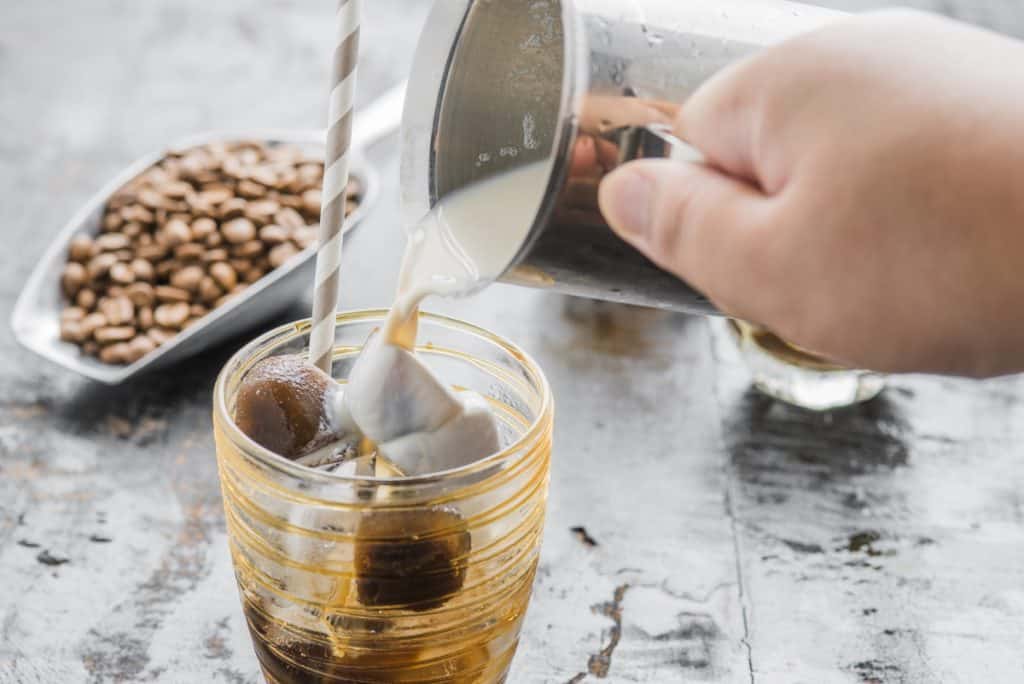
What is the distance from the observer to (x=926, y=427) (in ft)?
3.35

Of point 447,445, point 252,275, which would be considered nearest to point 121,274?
point 252,275

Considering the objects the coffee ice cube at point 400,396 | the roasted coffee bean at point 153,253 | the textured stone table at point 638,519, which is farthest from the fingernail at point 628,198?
the roasted coffee bean at point 153,253

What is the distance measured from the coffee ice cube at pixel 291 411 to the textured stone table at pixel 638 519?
7.6 inches

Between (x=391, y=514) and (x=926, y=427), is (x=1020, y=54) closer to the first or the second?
(x=391, y=514)

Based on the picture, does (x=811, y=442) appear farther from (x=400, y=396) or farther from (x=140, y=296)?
(x=140, y=296)

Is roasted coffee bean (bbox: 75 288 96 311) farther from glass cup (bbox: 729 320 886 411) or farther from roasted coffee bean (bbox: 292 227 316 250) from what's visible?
glass cup (bbox: 729 320 886 411)

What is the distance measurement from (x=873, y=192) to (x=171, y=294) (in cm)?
77

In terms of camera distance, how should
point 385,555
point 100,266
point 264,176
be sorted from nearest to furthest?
point 385,555 < point 100,266 < point 264,176

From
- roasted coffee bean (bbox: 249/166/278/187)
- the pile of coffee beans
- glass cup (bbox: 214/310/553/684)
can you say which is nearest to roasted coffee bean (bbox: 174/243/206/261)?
the pile of coffee beans

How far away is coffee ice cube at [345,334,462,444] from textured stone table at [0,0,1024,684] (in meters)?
0.23

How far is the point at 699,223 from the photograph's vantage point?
526 millimetres

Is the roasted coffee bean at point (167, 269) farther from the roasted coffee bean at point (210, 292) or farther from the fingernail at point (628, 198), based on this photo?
the fingernail at point (628, 198)

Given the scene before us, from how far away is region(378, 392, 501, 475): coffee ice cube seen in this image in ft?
2.03

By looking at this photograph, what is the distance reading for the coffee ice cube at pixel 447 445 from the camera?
2.03 feet
